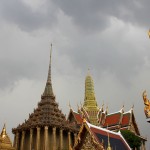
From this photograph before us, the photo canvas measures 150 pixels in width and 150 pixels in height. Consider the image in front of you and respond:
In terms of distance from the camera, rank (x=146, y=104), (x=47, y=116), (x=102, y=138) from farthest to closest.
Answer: (x=47, y=116) < (x=102, y=138) < (x=146, y=104)

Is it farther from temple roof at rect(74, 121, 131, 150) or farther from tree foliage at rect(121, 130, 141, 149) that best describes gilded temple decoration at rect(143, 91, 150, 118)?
tree foliage at rect(121, 130, 141, 149)

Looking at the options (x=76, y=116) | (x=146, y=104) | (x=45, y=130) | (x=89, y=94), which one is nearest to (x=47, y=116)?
(x=45, y=130)

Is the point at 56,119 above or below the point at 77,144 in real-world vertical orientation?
above

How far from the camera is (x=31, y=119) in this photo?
3500 cm

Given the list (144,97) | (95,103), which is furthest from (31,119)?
(144,97)

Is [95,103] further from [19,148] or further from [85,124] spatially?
[85,124]

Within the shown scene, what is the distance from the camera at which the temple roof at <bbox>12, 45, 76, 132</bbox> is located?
33.4 m

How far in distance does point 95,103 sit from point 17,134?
11.8 m

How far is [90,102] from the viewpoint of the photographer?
133 feet

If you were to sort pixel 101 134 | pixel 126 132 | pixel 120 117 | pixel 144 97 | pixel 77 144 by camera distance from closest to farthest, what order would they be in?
pixel 144 97 < pixel 77 144 < pixel 101 134 < pixel 126 132 < pixel 120 117

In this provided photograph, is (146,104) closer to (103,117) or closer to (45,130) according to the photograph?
(45,130)

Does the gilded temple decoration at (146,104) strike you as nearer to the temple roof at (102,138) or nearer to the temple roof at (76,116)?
the temple roof at (102,138)

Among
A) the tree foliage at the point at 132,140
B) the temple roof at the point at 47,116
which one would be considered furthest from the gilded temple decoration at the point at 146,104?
the temple roof at the point at 47,116

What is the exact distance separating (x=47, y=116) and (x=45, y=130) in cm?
201
